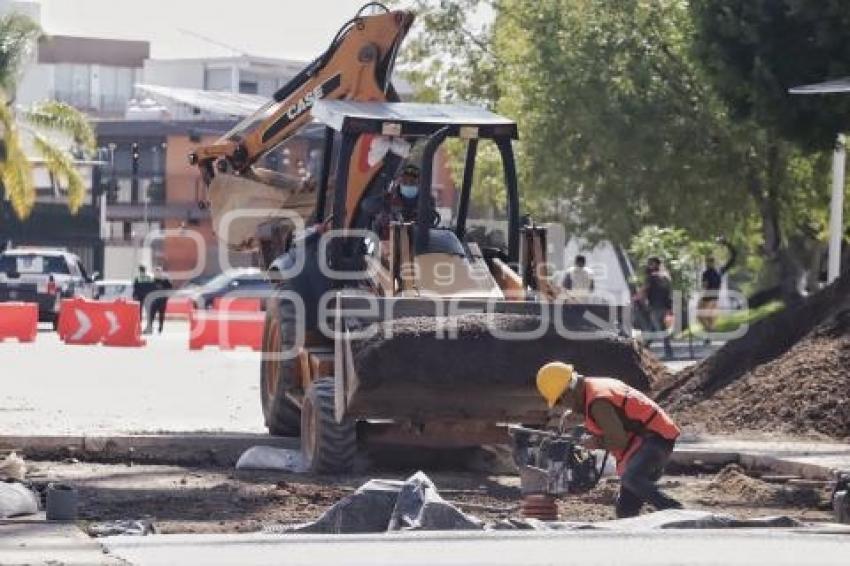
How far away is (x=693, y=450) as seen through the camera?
18.1m

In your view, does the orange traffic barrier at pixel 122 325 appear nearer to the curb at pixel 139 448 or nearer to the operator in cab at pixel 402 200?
the curb at pixel 139 448

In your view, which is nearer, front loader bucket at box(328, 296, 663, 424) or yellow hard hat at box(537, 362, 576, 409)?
yellow hard hat at box(537, 362, 576, 409)

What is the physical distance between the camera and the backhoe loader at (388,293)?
622 inches

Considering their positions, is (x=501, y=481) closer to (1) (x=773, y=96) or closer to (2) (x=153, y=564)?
(2) (x=153, y=564)

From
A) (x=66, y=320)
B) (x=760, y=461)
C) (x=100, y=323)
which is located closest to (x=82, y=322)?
(x=66, y=320)

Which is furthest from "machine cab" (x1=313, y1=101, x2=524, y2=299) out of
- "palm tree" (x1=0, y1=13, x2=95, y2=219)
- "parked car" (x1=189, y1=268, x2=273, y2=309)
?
"parked car" (x1=189, y1=268, x2=273, y2=309)

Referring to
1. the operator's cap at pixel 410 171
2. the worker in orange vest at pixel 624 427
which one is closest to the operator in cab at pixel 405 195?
the operator's cap at pixel 410 171

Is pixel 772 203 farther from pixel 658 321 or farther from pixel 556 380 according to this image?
pixel 556 380

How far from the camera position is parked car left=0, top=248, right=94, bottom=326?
1767 inches

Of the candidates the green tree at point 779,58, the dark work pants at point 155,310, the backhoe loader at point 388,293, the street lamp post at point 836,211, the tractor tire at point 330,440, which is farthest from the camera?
the dark work pants at point 155,310

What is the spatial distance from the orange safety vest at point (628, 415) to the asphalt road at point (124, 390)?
6.74 m

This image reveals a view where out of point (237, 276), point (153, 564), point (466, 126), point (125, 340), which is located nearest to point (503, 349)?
point (466, 126)

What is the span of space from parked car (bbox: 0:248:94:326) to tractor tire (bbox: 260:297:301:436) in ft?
85.0

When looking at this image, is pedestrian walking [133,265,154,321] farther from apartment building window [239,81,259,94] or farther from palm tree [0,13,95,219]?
apartment building window [239,81,259,94]
